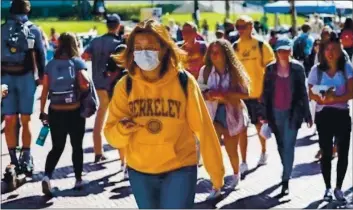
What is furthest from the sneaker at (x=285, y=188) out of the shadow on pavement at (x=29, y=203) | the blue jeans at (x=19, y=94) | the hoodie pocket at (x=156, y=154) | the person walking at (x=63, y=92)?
the hoodie pocket at (x=156, y=154)

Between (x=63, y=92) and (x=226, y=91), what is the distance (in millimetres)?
1654

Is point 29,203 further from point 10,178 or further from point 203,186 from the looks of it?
point 203,186

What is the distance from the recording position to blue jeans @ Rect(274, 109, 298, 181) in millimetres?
8464

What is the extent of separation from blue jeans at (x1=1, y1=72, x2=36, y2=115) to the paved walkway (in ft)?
2.58

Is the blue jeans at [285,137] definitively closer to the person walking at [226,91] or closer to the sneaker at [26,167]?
the person walking at [226,91]

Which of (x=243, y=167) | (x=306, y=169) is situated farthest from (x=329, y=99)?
(x=306, y=169)

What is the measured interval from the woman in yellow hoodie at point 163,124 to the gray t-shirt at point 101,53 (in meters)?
4.91

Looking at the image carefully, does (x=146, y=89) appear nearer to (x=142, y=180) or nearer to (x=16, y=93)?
(x=142, y=180)

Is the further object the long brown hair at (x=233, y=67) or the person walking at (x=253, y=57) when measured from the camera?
the person walking at (x=253, y=57)

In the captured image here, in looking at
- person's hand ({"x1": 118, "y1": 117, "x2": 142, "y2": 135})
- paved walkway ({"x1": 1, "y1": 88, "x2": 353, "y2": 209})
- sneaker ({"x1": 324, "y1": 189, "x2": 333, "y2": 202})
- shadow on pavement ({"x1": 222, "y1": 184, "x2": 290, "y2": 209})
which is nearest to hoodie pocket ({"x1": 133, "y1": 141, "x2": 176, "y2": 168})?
person's hand ({"x1": 118, "y1": 117, "x2": 142, "y2": 135})

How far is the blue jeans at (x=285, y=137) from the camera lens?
846 cm

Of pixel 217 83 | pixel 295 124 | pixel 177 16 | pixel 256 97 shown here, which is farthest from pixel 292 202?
pixel 177 16

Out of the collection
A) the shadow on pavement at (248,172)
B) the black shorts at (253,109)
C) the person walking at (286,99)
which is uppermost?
the person walking at (286,99)

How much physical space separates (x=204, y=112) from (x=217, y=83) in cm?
319
